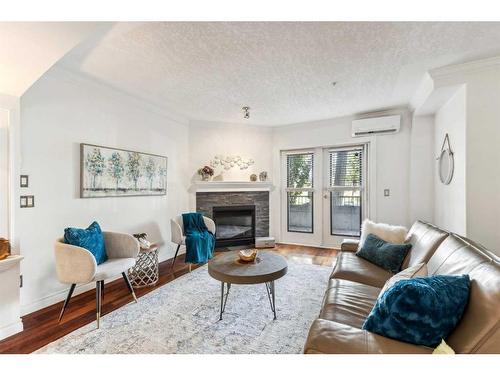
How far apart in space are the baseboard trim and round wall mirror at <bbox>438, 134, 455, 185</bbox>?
174 inches

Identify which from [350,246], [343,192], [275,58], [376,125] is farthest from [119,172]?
[376,125]

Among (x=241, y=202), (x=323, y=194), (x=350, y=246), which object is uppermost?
(x=323, y=194)

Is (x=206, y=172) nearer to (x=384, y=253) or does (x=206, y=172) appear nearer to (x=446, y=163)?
(x=384, y=253)

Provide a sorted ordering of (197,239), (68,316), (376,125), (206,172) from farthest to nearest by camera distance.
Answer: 1. (206,172)
2. (376,125)
3. (197,239)
4. (68,316)

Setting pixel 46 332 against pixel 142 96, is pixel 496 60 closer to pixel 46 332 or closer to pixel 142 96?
pixel 142 96

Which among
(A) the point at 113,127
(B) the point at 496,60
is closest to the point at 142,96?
(A) the point at 113,127

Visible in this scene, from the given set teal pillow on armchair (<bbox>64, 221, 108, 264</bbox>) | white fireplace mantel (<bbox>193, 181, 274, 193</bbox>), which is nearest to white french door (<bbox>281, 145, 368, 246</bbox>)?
white fireplace mantel (<bbox>193, 181, 274, 193</bbox>)

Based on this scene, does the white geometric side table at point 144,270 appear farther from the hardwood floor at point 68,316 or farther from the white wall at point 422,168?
the white wall at point 422,168

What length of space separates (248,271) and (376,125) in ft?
10.8

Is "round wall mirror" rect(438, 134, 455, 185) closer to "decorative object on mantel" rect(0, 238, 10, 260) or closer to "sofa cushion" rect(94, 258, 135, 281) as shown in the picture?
"sofa cushion" rect(94, 258, 135, 281)

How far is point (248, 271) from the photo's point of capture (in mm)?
2111

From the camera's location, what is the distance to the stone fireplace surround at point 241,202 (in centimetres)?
460

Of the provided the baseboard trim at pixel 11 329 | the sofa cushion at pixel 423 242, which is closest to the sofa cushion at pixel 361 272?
the sofa cushion at pixel 423 242

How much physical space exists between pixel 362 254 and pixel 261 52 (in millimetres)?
2163
